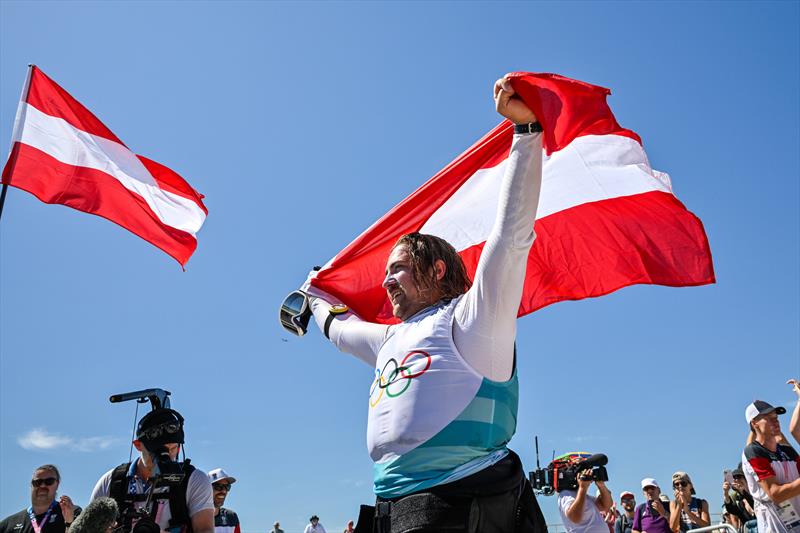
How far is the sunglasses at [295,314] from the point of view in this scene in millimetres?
3904

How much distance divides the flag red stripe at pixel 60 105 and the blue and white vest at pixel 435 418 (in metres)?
5.52

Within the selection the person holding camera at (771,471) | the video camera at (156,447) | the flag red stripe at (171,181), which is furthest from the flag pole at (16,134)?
the person holding camera at (771,471)

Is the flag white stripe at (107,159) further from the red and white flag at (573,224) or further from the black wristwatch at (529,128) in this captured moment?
the black wristwatch at (529,128)

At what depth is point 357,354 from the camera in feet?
11.0

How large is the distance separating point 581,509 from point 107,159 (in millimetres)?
6171

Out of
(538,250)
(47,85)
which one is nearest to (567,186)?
(538,250)

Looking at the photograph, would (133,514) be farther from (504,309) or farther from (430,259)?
(504,309)

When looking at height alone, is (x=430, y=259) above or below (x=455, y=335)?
above

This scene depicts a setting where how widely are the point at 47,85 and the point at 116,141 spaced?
794mm

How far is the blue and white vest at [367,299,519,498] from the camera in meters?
2.39

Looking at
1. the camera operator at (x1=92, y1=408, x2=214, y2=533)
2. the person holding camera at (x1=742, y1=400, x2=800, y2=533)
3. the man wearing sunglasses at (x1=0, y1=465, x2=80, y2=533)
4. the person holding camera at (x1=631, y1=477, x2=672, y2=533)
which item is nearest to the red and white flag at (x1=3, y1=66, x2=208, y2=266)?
the camera operator at (x1=92, y1=408, x2=214, y2=533)

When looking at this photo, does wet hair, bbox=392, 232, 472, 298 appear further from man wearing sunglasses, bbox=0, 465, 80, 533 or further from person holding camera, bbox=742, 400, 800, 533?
man wearing sunglasses, bbox=0, 465, 80, 533

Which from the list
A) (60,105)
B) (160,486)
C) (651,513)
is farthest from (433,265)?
(651,513)

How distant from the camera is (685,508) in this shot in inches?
410
